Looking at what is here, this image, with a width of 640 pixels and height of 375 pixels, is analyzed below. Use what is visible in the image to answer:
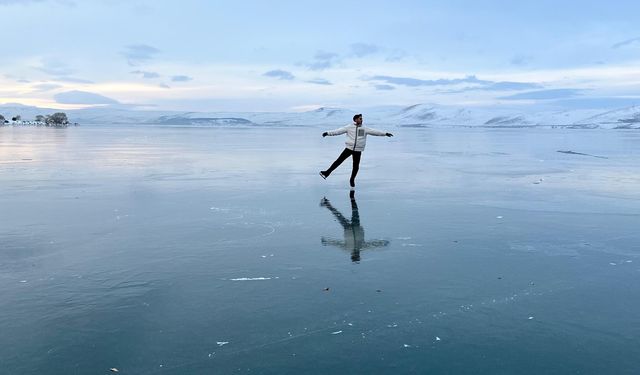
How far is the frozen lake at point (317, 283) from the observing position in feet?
11.8

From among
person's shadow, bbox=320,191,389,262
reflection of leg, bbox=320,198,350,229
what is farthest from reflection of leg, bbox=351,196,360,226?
reflection of leg, bbox=320,198,350,229

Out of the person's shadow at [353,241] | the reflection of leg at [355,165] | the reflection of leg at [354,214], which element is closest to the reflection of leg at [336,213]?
the person's shadow at [353,241]

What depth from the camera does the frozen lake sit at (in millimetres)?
3604

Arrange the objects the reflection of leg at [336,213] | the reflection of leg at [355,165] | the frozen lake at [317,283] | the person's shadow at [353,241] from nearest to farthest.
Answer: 1. the frozen lake at [317,283]
2. the person's shadow at [353,241]
3. the reflection of leg at [336,213]
4. the reflection of leg at [355,165]

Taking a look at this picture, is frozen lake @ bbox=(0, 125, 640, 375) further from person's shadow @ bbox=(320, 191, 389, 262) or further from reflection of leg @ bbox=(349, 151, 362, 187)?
reflection of leg @ bbox=(349, 151, 362, 187)

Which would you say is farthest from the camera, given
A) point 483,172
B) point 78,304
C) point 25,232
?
point 483,172

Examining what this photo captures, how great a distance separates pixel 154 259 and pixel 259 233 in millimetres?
1630

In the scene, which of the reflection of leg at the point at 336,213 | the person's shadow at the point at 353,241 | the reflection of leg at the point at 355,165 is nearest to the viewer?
the person's shadow at the point at 353,241

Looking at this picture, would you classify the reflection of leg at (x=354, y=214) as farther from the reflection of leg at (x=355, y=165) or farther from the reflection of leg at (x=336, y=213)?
the reflection of leg at (x=355, y=165)

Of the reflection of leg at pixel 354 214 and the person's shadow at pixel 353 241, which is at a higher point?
the reflection of leg at pixel 354 214

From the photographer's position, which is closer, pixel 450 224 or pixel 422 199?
pixel 450 224

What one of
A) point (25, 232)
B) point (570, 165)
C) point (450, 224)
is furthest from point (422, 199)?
point (570, 165)

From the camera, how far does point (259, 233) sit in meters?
7.14

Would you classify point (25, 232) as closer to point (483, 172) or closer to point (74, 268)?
point (74, 268)
